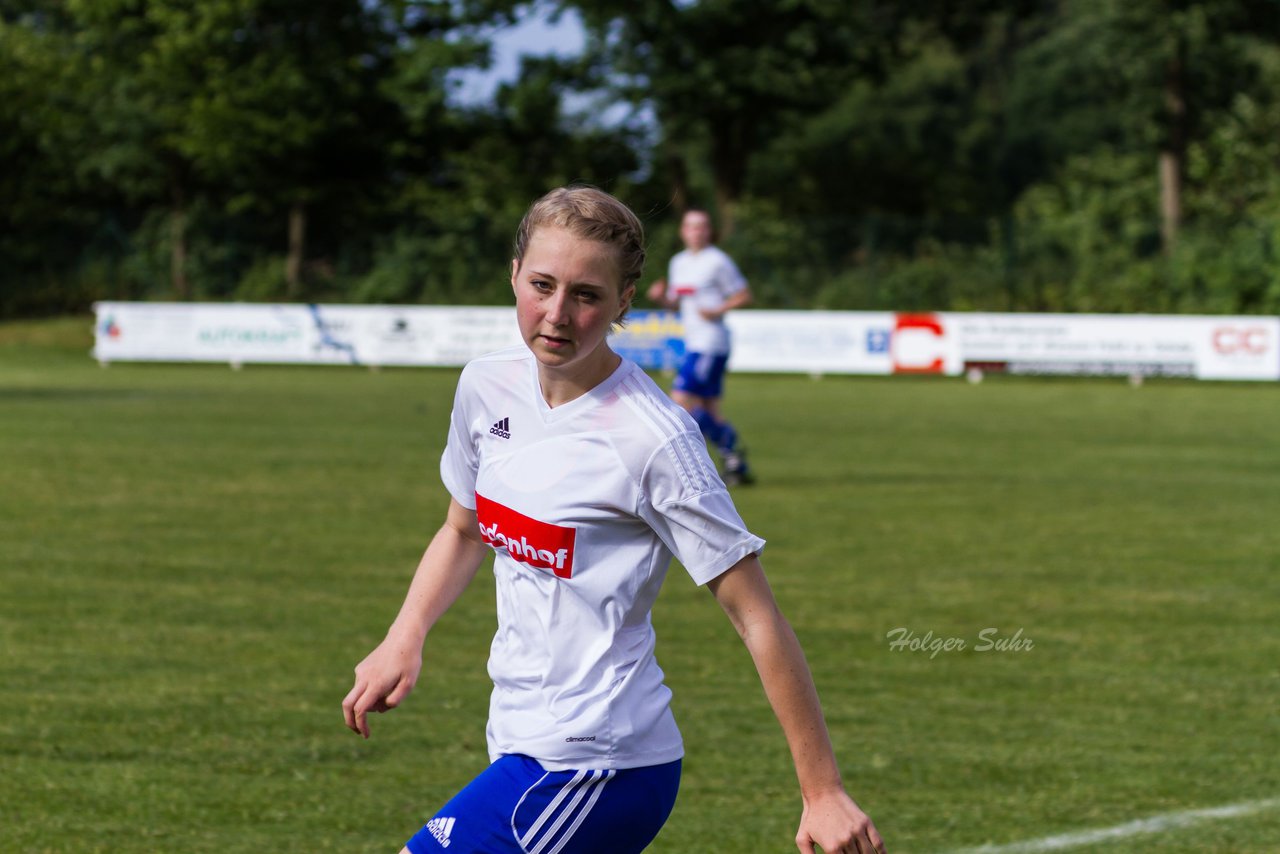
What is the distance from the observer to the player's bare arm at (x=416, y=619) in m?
3.49

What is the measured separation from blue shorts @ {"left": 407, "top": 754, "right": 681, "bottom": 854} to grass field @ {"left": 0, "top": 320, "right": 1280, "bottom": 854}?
2392 millimetres

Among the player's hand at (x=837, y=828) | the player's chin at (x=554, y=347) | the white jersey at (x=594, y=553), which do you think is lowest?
the player's hand at (x=837, y=828)

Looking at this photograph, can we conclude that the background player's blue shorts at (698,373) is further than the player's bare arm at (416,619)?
Yes

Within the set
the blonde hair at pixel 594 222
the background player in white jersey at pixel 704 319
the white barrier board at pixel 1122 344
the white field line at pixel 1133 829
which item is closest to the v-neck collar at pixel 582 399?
the blonde hair at pixel 594 222

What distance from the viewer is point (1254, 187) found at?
52.2 meters

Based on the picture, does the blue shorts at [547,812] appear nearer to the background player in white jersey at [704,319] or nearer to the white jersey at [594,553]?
the white jersey at [594,553]

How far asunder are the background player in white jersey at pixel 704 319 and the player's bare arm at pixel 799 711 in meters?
13.0

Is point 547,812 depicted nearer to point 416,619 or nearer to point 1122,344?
point 416,619

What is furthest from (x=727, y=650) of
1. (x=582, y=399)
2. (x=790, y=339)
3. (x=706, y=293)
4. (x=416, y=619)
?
(x=790, y=339)

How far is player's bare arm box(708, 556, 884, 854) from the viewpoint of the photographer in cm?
294

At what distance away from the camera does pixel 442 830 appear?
3.29 meters

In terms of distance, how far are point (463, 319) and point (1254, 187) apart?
2669cm

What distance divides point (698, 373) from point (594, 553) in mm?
13168

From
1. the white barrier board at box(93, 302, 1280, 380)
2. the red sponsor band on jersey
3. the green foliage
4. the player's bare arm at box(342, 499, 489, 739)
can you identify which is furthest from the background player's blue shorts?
the green foliage
